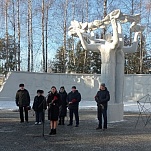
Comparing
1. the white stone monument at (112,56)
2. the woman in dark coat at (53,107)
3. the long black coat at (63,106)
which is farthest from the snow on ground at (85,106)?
the woman in dark coat at (53,107)

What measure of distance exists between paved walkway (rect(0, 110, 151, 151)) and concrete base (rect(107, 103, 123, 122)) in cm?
129

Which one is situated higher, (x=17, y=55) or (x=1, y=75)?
(x=17, y=55)

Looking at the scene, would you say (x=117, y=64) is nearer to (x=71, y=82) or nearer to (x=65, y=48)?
(x=71, y=82)

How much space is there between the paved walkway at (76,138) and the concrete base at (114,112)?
1289 millimetres

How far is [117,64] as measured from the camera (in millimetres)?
14703

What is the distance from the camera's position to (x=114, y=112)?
47.0ft

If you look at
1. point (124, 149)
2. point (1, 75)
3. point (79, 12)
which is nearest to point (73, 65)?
point (79, 12)

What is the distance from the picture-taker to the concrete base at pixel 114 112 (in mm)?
14141

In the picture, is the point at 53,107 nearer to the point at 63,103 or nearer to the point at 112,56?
the point at 63,103

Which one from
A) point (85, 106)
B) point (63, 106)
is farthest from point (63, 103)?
point (85, 106)

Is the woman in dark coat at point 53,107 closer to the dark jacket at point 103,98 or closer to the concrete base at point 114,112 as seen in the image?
the dark jacket at point 103,98

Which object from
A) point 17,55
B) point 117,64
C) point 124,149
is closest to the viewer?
point 124,149

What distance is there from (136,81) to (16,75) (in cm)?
975

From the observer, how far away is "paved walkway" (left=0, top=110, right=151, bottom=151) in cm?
858
